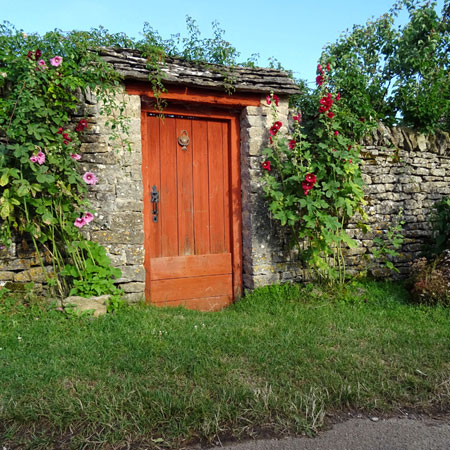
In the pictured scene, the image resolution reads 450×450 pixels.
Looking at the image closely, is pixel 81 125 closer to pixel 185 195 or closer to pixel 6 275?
pixel 185 195

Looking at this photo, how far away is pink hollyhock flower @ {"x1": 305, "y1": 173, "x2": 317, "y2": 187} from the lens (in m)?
4.73

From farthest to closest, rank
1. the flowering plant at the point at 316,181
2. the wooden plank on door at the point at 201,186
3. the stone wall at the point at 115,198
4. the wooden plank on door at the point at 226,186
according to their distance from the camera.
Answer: the wooden plank on door at the point at 226,186, the wooden plank on door at the point at 201,186, the flowering plant at the point at 316,181, the stone wall at the point at 115,198

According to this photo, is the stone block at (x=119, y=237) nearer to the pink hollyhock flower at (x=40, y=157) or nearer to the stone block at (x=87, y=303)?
the stone block at (x=87, y=303)

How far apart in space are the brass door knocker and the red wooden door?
26 mm

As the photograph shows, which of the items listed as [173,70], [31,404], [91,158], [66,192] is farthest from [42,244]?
[173,70]

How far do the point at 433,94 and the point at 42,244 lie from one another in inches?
233

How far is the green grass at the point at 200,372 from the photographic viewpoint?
2287 millimetres

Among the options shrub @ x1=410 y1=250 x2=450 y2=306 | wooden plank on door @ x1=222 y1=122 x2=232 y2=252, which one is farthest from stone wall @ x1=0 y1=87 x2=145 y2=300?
shrub @ x1=410 y1=250 x2=450 y2=306

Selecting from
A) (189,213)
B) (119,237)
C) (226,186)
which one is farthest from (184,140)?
(119,237)

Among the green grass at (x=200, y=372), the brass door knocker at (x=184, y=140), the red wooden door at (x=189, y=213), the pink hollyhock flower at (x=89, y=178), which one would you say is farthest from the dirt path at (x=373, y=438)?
the brass door knocker at (x=184, y=140)

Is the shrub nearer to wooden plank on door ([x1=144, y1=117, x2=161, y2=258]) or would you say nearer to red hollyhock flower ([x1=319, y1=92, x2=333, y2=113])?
red hollyhock flower ([x1=319, y1=92, x2=333, y2=113])

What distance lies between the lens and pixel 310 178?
4750mm

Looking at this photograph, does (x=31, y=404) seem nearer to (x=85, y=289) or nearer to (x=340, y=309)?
(x=85, y=289)

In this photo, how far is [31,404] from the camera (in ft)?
7.89
